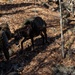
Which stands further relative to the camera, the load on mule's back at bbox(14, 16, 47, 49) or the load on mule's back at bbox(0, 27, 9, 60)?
the load on mule's back at bbox(14, 16, 47, 49)

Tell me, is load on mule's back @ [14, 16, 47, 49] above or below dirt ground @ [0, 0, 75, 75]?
above

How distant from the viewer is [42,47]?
56.1 ft

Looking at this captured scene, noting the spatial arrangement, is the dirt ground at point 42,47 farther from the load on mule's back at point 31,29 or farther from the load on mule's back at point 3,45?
the load on mule's back at point 31,29

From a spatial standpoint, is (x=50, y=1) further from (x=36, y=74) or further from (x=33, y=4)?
(x=36, y=74)

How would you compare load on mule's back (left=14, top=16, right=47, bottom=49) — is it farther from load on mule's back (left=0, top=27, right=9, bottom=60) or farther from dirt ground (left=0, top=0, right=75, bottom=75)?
load on mule's back (left=0, top=27, right=9, bottom=60)

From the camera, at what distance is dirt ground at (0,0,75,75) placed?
1516 centimetres

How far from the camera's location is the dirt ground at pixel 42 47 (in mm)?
15164

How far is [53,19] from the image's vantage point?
72.6 ft

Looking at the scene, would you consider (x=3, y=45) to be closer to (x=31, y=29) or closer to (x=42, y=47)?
(x=31, y=29)

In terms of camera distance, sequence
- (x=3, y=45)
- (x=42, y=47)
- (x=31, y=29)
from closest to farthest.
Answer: (x=3, y=45)
(x=31, y=29)
(x=42, y=47)

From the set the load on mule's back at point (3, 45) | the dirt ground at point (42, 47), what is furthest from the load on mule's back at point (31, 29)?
the load on mule's back at point (3, 45)

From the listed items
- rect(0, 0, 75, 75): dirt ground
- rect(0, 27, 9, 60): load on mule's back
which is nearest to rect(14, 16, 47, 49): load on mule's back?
rect(0, 0, 75, 75): dirt ground

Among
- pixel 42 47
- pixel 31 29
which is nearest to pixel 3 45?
pixel 31 29

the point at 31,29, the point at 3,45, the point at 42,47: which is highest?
the point at 31,29
